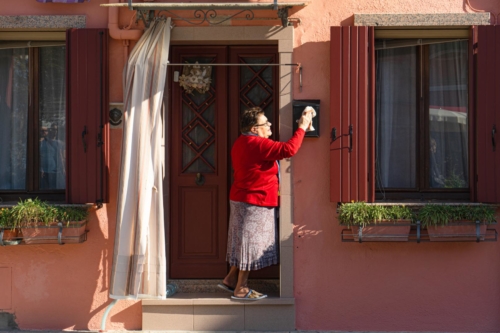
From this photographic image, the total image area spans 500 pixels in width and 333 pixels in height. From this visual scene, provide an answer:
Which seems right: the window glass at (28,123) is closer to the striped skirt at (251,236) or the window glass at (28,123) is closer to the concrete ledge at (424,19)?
the striped skirt at (251,236)

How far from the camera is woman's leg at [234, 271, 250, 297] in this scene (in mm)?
7816

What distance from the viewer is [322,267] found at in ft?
25.8

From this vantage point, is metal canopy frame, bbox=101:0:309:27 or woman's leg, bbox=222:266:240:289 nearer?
metal canopy frame, bbox=101:0:309:27

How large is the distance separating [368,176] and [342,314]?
1322 mm

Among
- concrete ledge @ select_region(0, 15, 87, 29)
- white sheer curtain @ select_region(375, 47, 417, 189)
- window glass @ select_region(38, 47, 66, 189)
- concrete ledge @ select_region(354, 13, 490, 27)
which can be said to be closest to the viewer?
→ concrete ledge @ select_region(354, 13, 490, 27)

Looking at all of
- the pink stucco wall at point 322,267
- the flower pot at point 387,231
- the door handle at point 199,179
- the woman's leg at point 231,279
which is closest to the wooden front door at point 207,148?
the door handle at point 199,179

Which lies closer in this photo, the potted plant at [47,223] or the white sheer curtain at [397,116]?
the potted plant at [47,223]

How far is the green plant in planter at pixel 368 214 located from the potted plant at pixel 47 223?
8.00 feet

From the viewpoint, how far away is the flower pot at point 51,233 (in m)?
7.64

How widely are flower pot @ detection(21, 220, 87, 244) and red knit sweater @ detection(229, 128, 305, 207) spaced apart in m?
1.48

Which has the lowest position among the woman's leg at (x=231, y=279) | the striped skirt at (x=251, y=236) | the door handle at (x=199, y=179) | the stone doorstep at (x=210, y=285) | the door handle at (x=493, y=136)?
the stone doorstep at (x=210, y=285)

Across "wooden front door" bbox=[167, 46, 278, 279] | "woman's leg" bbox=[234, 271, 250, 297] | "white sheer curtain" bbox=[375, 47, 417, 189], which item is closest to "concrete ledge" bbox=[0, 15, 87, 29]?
"wooden front door" bbox=[167, 46, 278, 279]

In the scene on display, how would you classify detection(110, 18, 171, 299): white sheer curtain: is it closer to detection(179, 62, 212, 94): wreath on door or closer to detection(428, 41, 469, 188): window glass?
detection(179, 62, 212, 94): wreath on door

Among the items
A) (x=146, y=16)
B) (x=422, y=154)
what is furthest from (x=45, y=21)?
(x=422, y=154)
